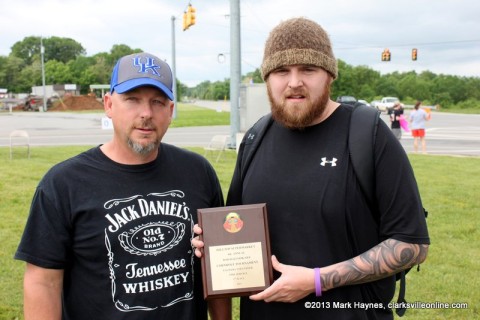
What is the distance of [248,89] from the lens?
48.2ft

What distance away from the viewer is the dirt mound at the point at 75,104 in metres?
63.7

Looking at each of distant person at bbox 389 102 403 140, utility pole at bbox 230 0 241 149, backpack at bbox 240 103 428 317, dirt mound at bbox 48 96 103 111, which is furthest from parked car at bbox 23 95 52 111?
backpack at bbox 240 103 428 317

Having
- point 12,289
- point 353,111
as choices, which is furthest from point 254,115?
point 353,111

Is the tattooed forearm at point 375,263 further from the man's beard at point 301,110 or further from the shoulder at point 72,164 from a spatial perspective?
the shoulder at point 72,164

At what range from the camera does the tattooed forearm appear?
2100 millimetres

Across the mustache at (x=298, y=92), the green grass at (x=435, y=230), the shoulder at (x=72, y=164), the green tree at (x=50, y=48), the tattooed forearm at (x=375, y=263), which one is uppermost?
the green tree at (x=50, y=48)

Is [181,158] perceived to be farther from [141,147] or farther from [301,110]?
[301,110]

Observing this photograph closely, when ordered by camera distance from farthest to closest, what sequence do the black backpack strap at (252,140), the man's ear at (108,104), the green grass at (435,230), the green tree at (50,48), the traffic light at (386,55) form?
the green tree at (50,48), the traffic light at (386,55), the green grass at (435,230), the black backpack strap at (252,140), the man's ear at (108,104)

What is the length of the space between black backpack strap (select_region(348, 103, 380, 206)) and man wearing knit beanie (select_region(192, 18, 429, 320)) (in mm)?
21

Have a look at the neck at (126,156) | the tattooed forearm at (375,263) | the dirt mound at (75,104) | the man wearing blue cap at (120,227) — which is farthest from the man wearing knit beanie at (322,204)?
the dirt mound at (75,104)

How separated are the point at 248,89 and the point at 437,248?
368 inches

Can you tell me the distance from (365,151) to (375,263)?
19.0 inches

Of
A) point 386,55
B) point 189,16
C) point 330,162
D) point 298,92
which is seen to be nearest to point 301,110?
point 298,92

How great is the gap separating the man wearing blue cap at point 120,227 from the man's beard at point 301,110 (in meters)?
0.54
